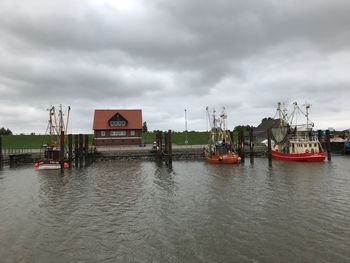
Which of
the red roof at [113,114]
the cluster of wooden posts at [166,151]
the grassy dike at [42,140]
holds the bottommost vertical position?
the cluster of wooden posts at [166,151]

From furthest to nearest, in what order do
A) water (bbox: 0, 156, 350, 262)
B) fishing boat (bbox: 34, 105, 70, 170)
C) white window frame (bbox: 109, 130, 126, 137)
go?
white window frame (bbox: 109, 130, 126, 137)
fishing boat (bbox: 34, 105, 70, 170)
water (bbox: 0, 156, 350, 262)

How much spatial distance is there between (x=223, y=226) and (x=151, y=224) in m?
3.61

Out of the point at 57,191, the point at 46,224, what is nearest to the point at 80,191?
the point at 57,191

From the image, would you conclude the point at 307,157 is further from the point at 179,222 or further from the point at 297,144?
the point at 179,222

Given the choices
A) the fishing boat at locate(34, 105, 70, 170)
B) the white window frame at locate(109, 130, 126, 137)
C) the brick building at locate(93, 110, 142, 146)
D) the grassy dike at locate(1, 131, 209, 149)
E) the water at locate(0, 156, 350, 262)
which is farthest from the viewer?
the grassy dike at locate(1, 131, 209, 149)

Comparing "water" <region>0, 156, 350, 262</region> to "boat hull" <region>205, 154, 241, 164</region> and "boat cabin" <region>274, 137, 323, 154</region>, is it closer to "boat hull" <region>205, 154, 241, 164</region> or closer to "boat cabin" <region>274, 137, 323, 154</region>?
"boat hull" <region>205, 154, 241, 164</region>

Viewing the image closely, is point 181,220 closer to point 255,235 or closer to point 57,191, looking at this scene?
point 255,235

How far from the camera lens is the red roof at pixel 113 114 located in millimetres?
85250

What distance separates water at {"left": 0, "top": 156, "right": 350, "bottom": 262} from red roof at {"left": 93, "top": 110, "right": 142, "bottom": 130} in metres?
56.0

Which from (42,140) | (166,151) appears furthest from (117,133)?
(166,151)

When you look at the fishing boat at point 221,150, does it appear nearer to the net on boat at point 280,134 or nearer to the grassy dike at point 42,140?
Result: the net on boat at point 280,134

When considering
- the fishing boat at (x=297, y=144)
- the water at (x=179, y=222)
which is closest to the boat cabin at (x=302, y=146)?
the fishing boat at (x=297, y=144)

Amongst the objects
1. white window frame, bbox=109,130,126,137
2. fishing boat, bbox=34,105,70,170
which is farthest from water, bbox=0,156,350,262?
white window frame, bbox=109,130,126,137

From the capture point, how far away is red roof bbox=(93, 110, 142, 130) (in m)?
85.2
